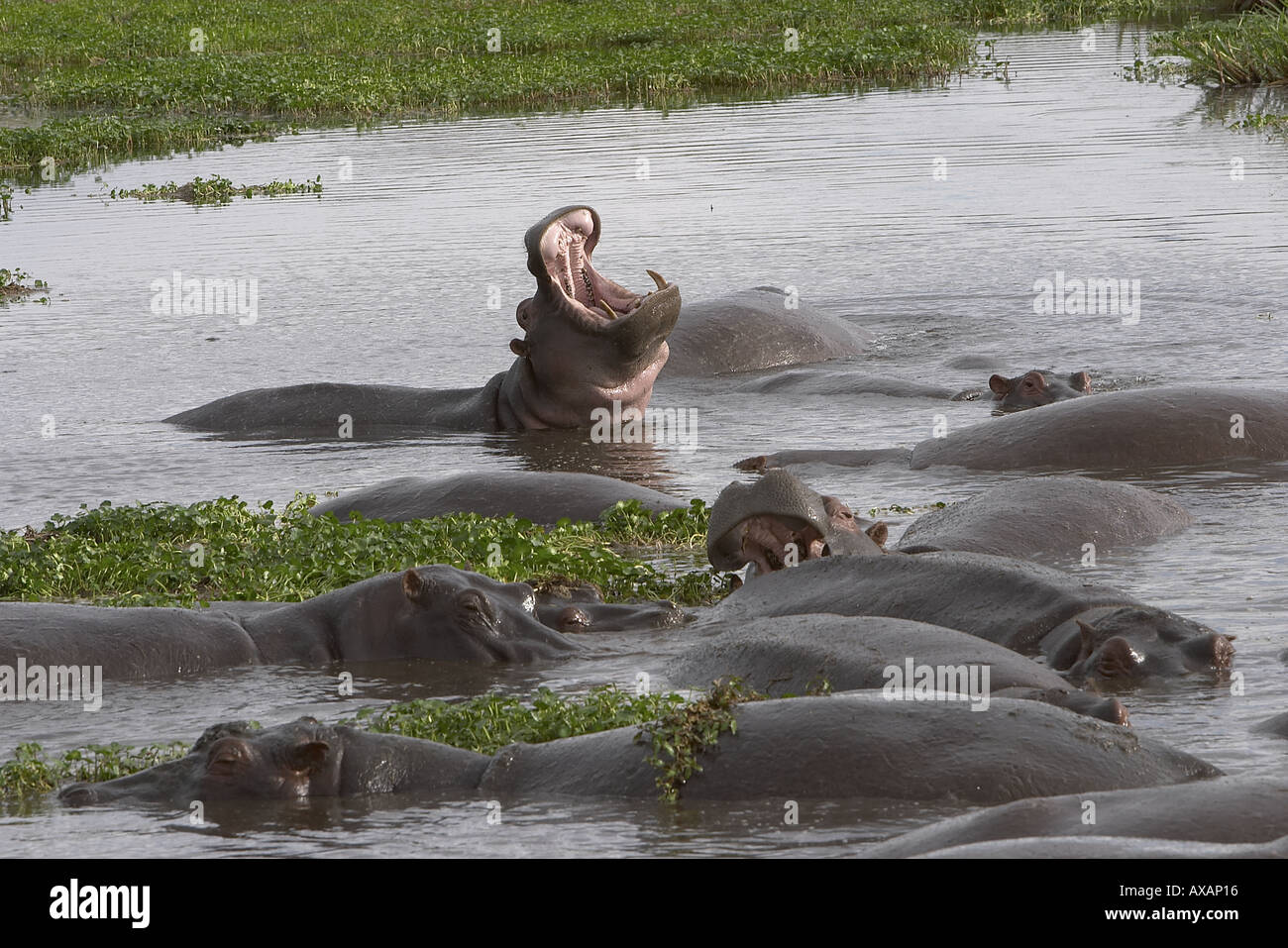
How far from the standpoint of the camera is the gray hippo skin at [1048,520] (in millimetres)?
7422

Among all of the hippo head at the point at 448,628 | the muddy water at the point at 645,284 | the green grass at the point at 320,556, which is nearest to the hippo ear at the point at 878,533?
the green grass at the point at 320,556

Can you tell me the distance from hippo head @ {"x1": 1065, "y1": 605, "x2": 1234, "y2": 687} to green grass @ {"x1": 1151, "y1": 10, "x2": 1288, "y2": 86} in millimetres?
21932

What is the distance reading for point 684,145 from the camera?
81.0 feet

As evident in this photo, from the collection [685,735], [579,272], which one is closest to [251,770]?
[685,735]

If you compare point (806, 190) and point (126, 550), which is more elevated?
point (806, 190)

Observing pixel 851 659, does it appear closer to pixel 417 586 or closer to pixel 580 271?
pixel 417 586

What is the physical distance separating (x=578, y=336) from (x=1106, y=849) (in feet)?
25.2

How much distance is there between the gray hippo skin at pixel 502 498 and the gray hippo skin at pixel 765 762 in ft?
11.4

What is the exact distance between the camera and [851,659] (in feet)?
18.3

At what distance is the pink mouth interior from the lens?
Result: 10.8 metres

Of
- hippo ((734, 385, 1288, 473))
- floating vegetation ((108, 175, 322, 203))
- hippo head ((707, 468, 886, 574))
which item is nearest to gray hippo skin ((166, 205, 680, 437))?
hippo ((734, 385, 1288, 473))
